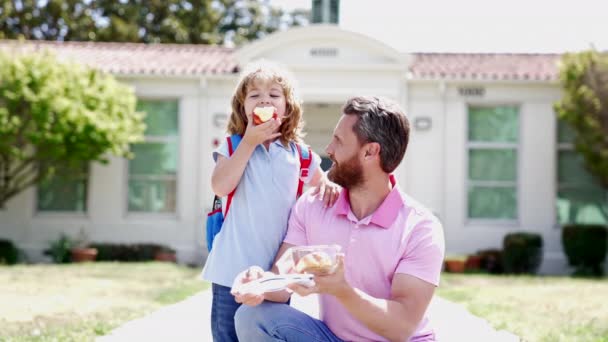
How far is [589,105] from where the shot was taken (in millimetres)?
12578

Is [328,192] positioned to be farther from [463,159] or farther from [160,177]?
[160,177]

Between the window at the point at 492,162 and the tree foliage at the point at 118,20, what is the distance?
1461cm

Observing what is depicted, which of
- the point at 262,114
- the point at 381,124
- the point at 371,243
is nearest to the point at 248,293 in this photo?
the point at 371,243

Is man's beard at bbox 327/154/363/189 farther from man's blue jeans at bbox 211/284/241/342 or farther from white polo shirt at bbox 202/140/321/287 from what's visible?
man's blue jeans at bbox 211/284/241/342

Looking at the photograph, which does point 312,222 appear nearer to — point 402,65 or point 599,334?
point 599,334

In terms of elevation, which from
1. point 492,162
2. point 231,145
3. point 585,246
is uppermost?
point 492,162

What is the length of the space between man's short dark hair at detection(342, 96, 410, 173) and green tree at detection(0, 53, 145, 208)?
1041 centimetres

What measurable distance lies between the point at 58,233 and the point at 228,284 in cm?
1167

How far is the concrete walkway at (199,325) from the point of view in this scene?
597cm

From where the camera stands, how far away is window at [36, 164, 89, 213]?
14.5 m

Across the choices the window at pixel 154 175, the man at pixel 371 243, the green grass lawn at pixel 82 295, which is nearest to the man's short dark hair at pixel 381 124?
the man at pixel 371 243

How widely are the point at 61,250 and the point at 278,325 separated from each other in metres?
11.3

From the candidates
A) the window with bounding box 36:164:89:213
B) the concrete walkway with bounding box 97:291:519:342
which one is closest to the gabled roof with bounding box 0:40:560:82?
the window with bounding box 36:164:89:213

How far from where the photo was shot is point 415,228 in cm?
292
